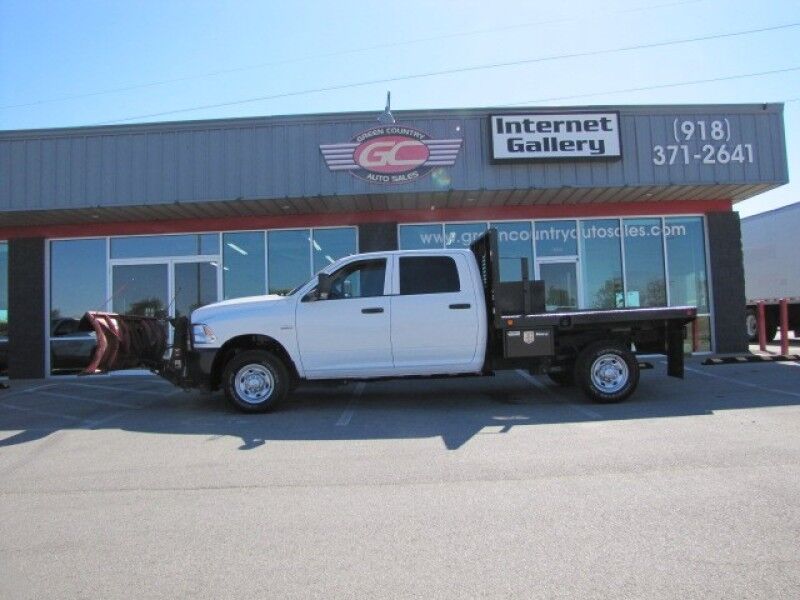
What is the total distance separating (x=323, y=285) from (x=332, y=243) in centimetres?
608

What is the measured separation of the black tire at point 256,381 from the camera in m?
8.62

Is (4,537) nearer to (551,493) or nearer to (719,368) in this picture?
(551,493)

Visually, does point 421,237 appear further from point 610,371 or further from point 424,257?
point 610,371

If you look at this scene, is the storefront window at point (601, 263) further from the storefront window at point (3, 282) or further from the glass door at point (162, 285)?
the storefront window at point (3, 282)

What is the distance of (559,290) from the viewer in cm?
1441

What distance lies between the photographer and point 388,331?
8.54m

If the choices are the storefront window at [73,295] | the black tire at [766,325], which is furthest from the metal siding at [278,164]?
the black tire at [766,325]

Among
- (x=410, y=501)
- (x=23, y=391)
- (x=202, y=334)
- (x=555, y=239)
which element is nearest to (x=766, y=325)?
(x=555, y=239)

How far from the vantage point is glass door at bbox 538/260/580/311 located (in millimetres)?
14375

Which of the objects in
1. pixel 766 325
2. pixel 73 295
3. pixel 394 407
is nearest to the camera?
pixel 394 407

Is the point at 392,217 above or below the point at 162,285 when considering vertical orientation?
above

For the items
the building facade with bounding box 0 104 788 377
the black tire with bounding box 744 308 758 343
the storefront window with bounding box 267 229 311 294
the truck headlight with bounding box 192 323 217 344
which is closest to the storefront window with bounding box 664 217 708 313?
the building facade with bounding box 0 104 788 377

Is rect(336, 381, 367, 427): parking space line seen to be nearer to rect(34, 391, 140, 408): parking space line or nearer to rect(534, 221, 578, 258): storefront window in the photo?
rect(34, 391, 140, 408): parking space line

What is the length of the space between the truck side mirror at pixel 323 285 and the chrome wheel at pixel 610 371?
149 inches
